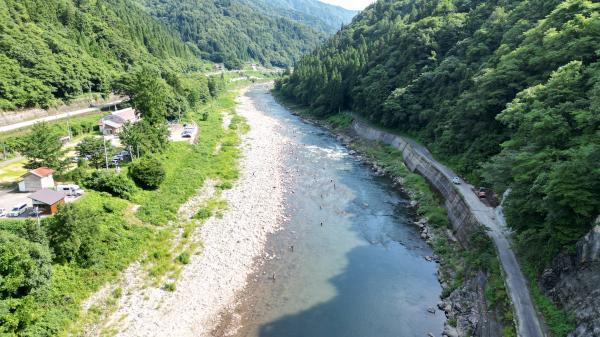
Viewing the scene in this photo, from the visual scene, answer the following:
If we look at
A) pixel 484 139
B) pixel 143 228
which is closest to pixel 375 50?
pixel 484 139

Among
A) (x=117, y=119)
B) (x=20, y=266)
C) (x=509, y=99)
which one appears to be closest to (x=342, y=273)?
(x=20, y=266)

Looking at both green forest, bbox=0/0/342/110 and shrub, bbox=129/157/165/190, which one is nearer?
shrub, bbox=129/157/165/190

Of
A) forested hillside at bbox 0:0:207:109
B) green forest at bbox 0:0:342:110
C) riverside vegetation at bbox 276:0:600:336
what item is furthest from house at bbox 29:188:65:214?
riverside vegetation at bbox 276:0:600:336

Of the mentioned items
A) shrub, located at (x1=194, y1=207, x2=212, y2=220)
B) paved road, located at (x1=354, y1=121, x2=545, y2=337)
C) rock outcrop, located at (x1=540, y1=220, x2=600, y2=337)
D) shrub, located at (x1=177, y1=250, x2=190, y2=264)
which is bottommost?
shrub, located at (x1=194, y1=207, x2=212, y2=220)

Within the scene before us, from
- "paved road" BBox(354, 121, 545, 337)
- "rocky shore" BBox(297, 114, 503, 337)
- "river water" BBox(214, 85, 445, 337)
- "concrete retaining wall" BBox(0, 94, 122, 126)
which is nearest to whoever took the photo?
"paved road" BBox(354, 121, 545, 337)

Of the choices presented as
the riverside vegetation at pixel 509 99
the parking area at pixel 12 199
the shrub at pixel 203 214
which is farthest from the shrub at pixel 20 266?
the riverside vegetation at pixel 509 99

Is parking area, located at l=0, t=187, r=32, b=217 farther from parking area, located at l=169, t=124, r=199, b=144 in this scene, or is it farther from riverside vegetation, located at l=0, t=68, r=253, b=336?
parking area, located at l=169, t=124, r=199, b=144

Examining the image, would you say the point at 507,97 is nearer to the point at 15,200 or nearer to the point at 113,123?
the point at 15,200

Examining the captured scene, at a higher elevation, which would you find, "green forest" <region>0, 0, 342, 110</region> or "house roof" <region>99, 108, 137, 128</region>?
"green forest" <region>0, 0, 342, 110</region>
